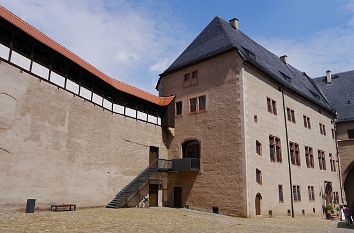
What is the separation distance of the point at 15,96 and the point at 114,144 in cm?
822

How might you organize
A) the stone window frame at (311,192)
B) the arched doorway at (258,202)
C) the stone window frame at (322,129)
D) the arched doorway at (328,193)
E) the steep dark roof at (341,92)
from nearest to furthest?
the arched doorway at (258,202) < the stone window frame at (311,192) < the arched doorway at (328,193) < the stone window frame at (322,129) < the steep dark roof at (341,92)

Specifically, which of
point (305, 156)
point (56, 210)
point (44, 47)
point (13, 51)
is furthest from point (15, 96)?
point (305, 156)

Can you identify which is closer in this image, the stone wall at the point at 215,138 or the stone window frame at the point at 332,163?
the stone wall at the point at 215,138

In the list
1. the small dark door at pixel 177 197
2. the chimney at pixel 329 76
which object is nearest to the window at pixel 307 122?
the small dark door at pixel 177 197

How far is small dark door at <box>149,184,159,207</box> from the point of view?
945 inches

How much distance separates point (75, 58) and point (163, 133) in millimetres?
10086

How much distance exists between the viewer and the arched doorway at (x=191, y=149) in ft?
80.5

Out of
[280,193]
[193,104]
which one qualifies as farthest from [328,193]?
[193,104]

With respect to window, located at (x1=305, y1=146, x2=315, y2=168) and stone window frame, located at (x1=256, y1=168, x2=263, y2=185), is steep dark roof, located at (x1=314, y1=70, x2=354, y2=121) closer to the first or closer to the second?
window, located at (x1=305, y1=146, x2=315, y2=168)

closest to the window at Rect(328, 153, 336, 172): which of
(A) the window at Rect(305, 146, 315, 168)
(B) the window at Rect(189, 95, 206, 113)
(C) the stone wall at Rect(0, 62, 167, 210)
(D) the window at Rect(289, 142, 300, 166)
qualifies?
(A) the window at Rect(305, 146, 315, 168)

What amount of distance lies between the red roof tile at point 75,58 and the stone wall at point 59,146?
206 centimetres

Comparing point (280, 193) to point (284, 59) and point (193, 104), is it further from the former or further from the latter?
point (284, 59)

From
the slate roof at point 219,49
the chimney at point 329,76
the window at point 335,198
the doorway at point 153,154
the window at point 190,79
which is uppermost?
the chimney at point 329,76

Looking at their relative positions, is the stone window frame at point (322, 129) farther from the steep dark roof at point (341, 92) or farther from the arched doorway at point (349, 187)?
the arched doorway at point (349, 187)
